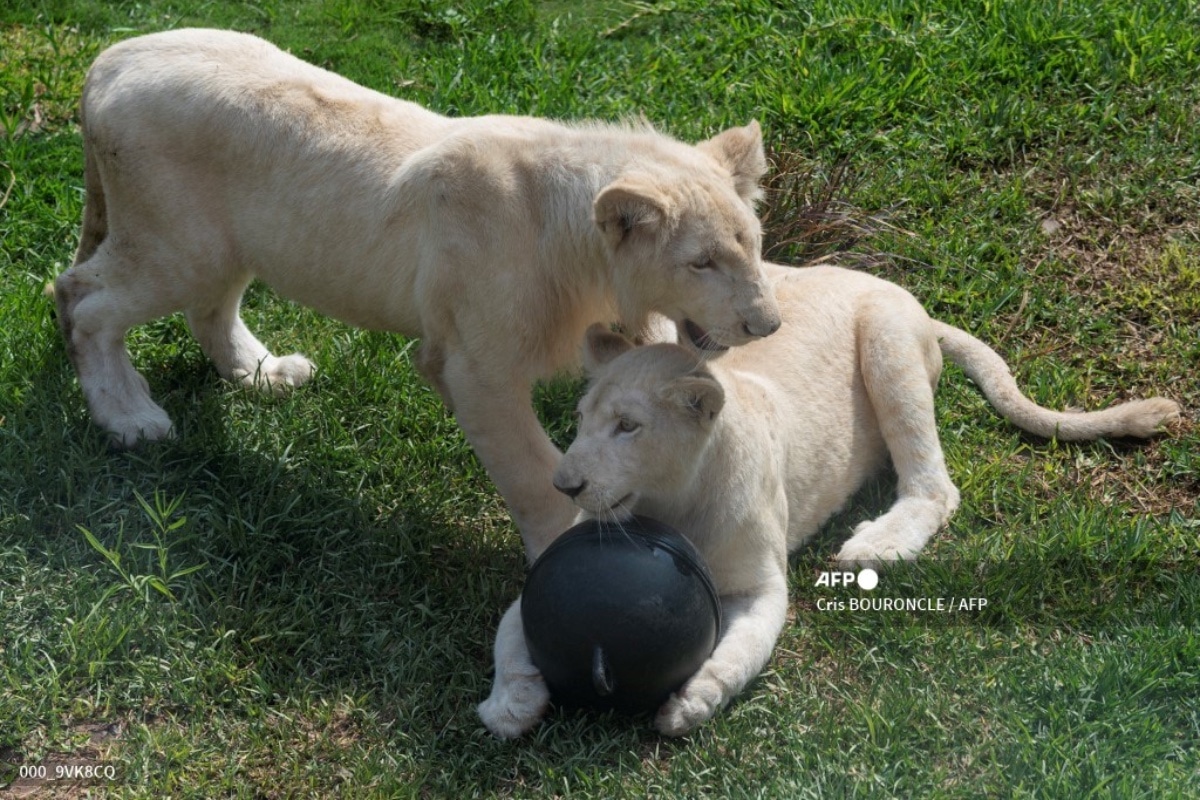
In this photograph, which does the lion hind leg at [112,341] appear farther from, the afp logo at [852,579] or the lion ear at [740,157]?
the afp logo at [852,579]

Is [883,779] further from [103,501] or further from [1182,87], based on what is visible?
[1182,87]

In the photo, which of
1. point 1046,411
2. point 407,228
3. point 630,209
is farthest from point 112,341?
point 1046,411

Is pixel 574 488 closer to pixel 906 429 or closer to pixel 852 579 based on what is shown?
pixel 852 579

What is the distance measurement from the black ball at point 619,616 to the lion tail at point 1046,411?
2.43m

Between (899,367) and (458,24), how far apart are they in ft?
15.2

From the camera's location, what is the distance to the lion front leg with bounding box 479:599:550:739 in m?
4.98

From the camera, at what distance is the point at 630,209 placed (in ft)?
17.0

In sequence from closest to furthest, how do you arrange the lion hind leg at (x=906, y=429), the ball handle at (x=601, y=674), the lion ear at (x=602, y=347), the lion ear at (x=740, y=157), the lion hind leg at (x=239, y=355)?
the ball handle at (x=601, y=674) → the lion ear at (x=602, y=347) → the lion ear at (x=740, y=157) → the lion hind leg at (x=906, y=429) → the lion hind leg at (x=239, y=355)

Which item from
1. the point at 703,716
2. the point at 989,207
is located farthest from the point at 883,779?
the point at 989,207

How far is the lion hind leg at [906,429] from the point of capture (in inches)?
240

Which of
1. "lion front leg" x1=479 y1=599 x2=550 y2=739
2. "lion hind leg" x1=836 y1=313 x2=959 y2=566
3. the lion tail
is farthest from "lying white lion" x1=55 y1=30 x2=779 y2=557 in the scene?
the lion tail

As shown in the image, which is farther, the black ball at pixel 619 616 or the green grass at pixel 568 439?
the green grass at pixel 568 439

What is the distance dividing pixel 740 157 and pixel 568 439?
1.77 m

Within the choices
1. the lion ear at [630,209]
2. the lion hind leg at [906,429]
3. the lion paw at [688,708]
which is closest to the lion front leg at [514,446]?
the lion ear at [630,209]
